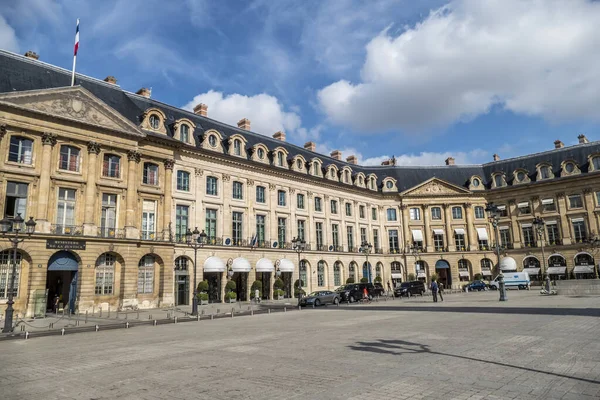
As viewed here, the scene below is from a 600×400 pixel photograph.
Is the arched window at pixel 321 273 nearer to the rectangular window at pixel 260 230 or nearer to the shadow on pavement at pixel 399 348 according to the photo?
the rectangular window at pixel 260 230

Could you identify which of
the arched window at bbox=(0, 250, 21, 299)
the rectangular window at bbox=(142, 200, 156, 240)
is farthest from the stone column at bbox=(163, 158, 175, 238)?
the arched window at bbox=(0, 250, 21, 299)

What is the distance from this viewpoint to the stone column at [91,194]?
3016 cm

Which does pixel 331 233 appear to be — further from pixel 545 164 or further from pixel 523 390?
pixel 523 390

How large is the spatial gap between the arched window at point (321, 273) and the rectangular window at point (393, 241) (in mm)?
14453

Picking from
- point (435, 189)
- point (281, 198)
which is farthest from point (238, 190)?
point (435, 189)

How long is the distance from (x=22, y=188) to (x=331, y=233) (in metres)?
33.6

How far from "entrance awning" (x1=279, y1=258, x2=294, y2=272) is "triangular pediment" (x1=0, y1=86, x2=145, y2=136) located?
19046 millimetres

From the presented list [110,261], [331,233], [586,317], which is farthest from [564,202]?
[110,261]

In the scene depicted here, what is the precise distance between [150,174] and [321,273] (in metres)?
23.9

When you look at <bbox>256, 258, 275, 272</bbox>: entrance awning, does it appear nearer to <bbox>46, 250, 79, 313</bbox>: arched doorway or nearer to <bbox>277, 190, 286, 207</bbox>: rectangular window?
<bbox>277, 190, 286, 207</bbox>: rectangular window

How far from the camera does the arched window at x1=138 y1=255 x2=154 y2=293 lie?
3300 centimetres

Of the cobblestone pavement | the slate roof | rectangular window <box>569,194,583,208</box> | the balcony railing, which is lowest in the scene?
the cobblestone pavement

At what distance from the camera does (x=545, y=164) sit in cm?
5738

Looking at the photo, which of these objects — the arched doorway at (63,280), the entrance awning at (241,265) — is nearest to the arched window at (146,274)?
the arched doorway at (63,280)
